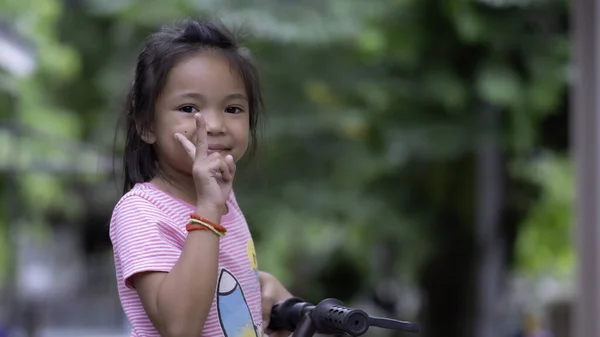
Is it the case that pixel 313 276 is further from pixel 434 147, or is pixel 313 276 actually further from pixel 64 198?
pixel 64 198

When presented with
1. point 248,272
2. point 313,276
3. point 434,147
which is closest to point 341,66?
point 434,147

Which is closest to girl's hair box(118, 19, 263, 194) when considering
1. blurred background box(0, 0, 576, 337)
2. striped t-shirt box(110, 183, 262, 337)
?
striped t-shirt box(110, 183, 262, 337)

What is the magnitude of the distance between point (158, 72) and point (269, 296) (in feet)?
1.69

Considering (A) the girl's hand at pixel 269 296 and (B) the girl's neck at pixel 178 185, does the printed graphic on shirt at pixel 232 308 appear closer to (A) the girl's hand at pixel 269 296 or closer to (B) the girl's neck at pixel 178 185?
(B) the girl's neck at pixel 178 185

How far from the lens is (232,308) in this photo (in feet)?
5.19

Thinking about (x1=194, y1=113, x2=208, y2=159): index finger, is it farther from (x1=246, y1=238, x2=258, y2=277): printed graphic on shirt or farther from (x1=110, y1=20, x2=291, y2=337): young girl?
(x1=246, y1=238, x2=258, y2=277): printed graphic on shirt

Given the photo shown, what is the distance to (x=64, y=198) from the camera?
13.7m

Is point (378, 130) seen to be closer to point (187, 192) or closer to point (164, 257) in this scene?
point (187, 192)

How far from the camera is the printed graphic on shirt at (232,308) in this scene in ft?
5.13

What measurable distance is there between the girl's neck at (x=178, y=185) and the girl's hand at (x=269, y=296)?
1.08 ft

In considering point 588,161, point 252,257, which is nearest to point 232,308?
point 252,257

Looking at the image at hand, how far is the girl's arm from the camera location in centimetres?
142

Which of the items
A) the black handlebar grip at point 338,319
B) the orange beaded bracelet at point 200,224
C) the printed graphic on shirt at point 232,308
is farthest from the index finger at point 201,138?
the black handlebar grip at point 338,319

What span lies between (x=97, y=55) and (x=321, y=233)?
283 cm
